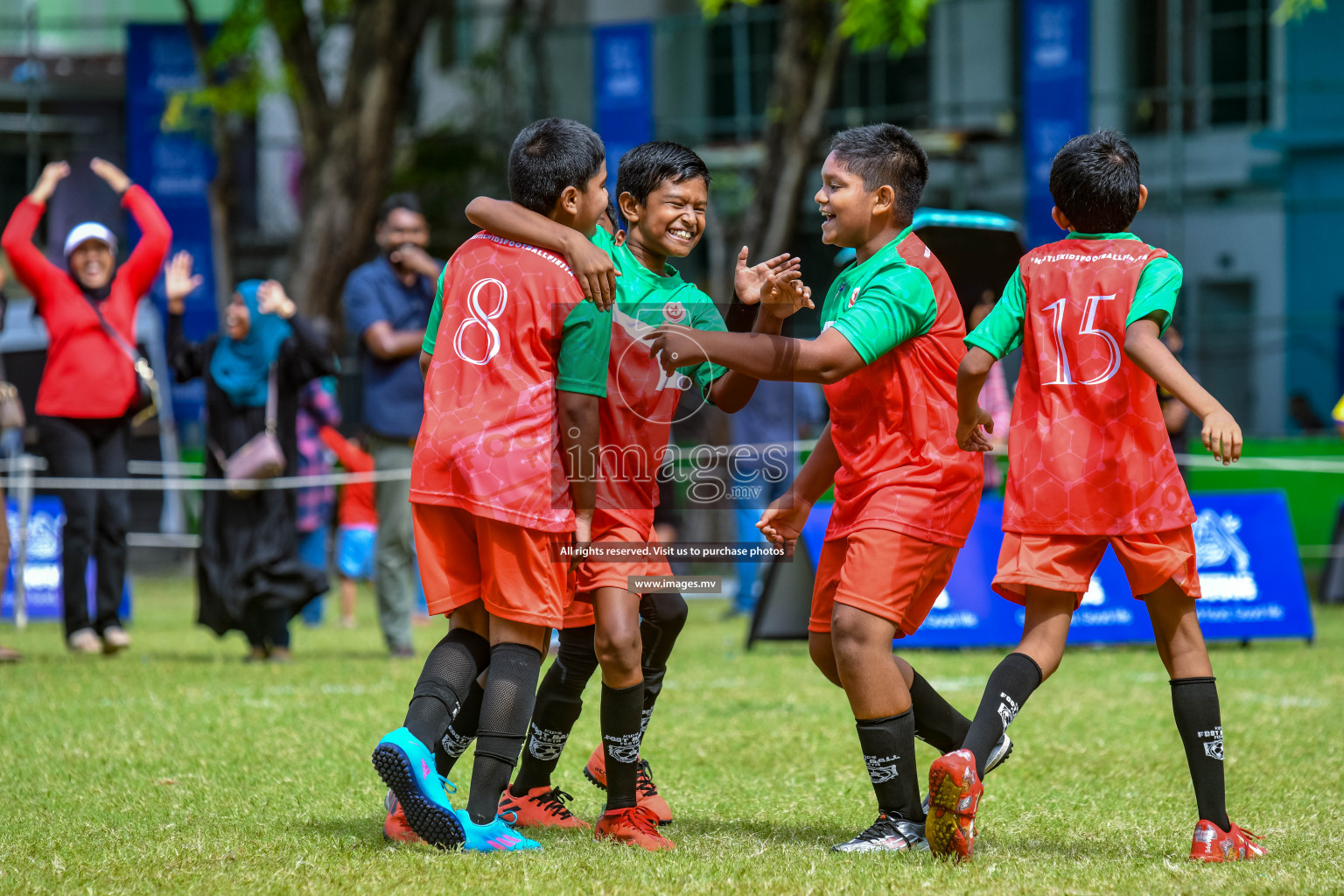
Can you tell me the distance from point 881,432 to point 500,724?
3.92ft

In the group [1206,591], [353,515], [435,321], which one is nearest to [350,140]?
[353,515]

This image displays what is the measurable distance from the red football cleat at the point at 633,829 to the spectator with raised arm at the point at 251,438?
452 cm

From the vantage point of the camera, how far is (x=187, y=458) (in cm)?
1805

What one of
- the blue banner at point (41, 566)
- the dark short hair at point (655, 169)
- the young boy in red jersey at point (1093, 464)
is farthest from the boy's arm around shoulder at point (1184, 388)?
the blue banner at point (41, 566)

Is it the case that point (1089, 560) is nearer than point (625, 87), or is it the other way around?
point (1089, 560)

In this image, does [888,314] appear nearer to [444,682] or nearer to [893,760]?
[893,760]

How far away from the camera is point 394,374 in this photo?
8484mm

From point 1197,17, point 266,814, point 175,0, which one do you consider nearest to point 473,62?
point 175,0

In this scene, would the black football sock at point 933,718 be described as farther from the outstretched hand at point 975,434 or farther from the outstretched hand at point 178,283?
the outstretched hand at point 178,283

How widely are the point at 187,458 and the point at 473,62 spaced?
9.08m

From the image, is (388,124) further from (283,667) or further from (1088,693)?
(1088,693)

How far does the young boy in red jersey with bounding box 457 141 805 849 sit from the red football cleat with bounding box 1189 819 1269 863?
1291 millimetres

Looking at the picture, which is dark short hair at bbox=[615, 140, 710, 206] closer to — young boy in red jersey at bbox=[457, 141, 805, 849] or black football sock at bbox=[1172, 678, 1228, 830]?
young boy in red jersey at bbox=[457, 141, 805, 849]

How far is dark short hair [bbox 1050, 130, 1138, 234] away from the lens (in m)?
3.94
